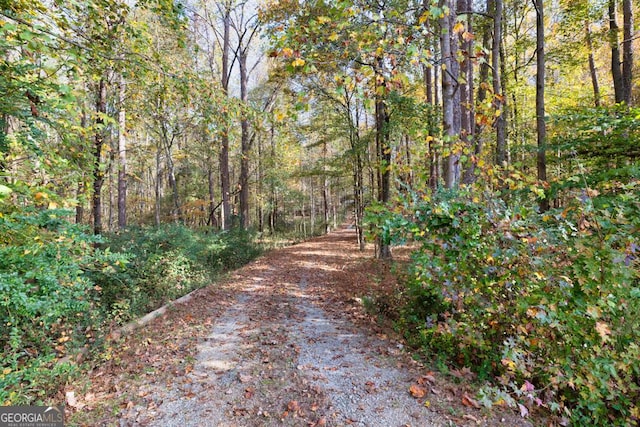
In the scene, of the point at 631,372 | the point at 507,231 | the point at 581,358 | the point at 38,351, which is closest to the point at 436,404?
the point at 581,358

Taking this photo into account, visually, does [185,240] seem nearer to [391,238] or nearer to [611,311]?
[391,238]

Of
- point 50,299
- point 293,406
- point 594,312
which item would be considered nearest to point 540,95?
point 594,312

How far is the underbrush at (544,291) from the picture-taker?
2.28 metres

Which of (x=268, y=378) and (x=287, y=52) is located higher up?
(x=287, y=52)

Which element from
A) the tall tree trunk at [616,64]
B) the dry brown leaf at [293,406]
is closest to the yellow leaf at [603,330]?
the dry brown leaf at [293,406]

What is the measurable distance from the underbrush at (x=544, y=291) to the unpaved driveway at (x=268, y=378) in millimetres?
530

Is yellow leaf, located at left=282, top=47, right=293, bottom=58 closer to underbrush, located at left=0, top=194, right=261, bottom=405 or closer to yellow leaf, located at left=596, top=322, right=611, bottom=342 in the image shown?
underbrush, located at left=0, top=194, right=261, bottom=405

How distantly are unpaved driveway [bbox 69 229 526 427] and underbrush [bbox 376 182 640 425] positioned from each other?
53 centimetres

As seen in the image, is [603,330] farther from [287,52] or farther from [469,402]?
[287,52]

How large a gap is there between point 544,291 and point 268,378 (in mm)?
3025

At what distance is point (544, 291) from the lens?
256cm

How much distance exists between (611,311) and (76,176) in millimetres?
6039

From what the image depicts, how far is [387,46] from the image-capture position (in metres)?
3.31

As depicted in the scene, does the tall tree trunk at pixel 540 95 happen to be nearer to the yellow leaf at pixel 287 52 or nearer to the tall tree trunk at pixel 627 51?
the tall tree trunk at pixel 627 51
